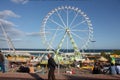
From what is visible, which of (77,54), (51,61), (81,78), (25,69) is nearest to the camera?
(51,61)

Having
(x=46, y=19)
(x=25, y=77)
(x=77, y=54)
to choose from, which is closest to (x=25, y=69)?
(x=25, y=77)

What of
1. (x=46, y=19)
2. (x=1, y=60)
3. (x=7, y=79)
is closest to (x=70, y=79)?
(x=7, y=79)

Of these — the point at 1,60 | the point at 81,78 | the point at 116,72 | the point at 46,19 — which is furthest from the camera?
the point at 46,19

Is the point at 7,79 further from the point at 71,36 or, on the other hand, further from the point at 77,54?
the point at 77,54

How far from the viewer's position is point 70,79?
17.1m

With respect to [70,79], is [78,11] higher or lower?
higher

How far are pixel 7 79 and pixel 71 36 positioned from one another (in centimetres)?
3903

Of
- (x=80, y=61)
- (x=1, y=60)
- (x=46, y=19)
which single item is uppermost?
(x=46, y=19)

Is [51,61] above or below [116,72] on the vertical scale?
above

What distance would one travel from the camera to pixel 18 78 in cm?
1712

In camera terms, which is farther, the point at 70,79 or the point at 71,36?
the point at 71,36

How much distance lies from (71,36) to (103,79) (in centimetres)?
3813

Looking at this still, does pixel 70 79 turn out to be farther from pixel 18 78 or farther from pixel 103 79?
pixel 18 78

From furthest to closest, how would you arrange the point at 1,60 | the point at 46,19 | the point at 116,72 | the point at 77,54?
the point at 77,54 → the point at 46,19 → the point at 116,72 → the point at 1,60
